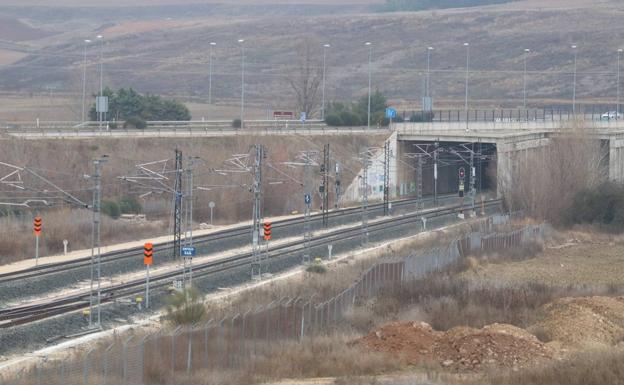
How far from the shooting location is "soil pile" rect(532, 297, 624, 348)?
30.9m

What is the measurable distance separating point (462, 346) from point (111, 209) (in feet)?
89.3

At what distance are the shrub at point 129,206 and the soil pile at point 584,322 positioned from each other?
80.2 feet

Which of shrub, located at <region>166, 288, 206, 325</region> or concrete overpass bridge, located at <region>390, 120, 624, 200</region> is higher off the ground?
Answer: concrete overpass bridge, located at <region>390, 120, 624, 200</region>

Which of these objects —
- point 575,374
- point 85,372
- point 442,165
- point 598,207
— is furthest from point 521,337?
point 442,165

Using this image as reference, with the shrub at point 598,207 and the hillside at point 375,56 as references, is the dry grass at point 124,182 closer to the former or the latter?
the shrub at point 598,207

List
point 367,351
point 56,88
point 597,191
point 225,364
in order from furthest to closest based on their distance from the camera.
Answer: point 56,88
point 597,191
point 367,351
point 225,364

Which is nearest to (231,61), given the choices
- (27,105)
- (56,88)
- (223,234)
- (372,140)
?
(56,88)

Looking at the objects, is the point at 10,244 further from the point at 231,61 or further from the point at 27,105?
the point at 231,61

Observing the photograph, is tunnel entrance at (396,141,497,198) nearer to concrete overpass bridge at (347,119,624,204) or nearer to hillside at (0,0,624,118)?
concrete overpass bridge at (347,119,624,204)

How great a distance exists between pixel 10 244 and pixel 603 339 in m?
22.0

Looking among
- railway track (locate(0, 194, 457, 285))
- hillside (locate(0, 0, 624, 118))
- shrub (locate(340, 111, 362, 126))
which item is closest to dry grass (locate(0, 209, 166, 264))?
railway track (locate(0, 194, 457, 285))

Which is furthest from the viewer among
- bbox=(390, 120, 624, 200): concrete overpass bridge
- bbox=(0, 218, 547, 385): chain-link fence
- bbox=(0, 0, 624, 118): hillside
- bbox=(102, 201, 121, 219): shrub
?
bbox=(0, 0, 624, 118): hillside

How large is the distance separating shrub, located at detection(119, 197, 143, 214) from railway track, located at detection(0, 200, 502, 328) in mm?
8537

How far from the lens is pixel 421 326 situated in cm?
3020
